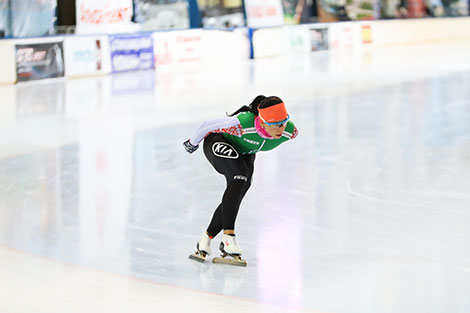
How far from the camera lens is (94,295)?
358cm

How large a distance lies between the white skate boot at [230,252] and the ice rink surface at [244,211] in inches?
1.8

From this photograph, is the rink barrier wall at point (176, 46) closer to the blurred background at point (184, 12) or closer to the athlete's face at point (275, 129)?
the blurred background at point (184, 12)

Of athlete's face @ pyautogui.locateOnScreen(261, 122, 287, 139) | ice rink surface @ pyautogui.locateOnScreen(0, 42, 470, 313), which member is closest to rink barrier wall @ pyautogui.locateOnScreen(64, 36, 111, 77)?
ice rink surface @ pyautogui.locateOnScreen(0, 42, 470, 313)

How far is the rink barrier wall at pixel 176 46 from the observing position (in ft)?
48.0

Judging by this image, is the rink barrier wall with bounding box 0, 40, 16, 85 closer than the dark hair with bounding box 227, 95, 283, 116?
No

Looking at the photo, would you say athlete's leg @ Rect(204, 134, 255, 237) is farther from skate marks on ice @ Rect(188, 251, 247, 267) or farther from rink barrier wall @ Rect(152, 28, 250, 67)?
rink barrier wall @ Rect(152, 28, 250, 67)

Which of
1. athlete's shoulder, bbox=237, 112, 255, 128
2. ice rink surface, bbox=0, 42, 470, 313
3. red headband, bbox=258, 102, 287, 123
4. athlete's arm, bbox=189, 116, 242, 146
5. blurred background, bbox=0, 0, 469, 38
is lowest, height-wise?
ice rink surface, bbox=0, 42, 470, 313

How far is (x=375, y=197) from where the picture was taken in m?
5.62

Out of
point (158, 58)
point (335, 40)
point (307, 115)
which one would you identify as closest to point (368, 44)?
point (335, 40)

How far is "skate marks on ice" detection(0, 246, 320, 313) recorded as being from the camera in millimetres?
3396

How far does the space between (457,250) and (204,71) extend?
13484mm

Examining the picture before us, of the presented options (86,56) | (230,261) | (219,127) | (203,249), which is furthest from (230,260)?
(86,56)

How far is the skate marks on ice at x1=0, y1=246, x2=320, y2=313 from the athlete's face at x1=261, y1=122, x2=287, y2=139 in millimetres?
814

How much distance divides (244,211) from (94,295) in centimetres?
184
